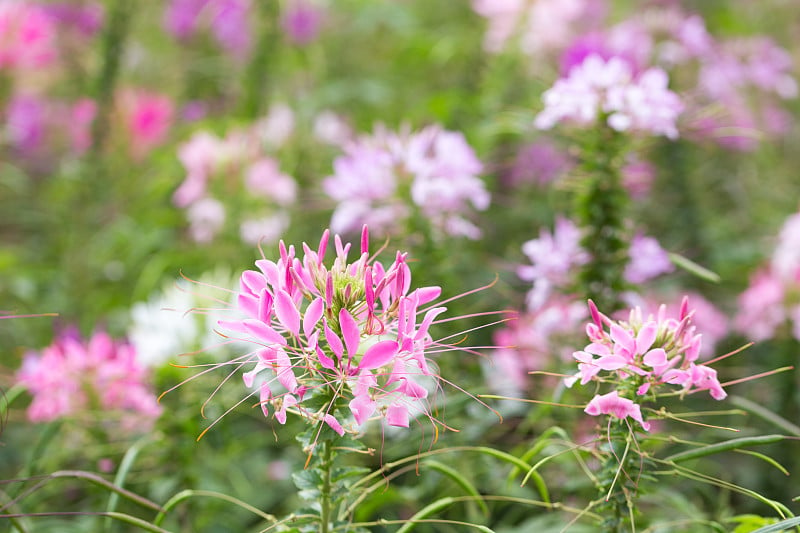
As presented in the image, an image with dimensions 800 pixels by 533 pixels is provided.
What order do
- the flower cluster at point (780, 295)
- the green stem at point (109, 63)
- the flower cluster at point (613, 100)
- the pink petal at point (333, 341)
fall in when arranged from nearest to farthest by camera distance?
the pink petal at point (333, 341)
the flower cluster at point (613, 100)
the flower cluster at point (780, 295)
the green stem at point (109, 63)

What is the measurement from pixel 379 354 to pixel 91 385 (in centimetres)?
56

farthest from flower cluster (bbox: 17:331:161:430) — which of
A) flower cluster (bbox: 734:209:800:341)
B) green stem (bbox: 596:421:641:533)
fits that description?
flower cluster (bbox: 734:209:800:341)

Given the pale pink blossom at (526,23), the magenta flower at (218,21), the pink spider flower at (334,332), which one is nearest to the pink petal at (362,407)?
the pink spider flower at (334,332)

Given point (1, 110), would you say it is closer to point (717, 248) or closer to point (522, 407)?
point (522, 407)

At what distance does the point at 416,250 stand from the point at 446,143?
0.51 ft

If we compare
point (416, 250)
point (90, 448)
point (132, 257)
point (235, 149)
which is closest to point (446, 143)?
point (416, 250)

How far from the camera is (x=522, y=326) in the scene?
→ 995mm

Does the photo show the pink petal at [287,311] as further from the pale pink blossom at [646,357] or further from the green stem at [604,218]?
the green stem at [604,218]

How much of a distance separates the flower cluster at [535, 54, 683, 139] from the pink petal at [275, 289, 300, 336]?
15.9 inches

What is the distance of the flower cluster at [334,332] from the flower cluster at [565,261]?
0.35m

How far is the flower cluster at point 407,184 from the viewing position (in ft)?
2.92

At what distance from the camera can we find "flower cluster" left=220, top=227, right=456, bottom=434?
42 cm

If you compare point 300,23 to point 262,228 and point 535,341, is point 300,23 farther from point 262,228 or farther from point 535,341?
point 535,341

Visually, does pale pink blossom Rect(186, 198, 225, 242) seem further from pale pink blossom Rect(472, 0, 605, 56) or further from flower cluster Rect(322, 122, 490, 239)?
pale pink blossom Rect(472, 0, 605, 56)
